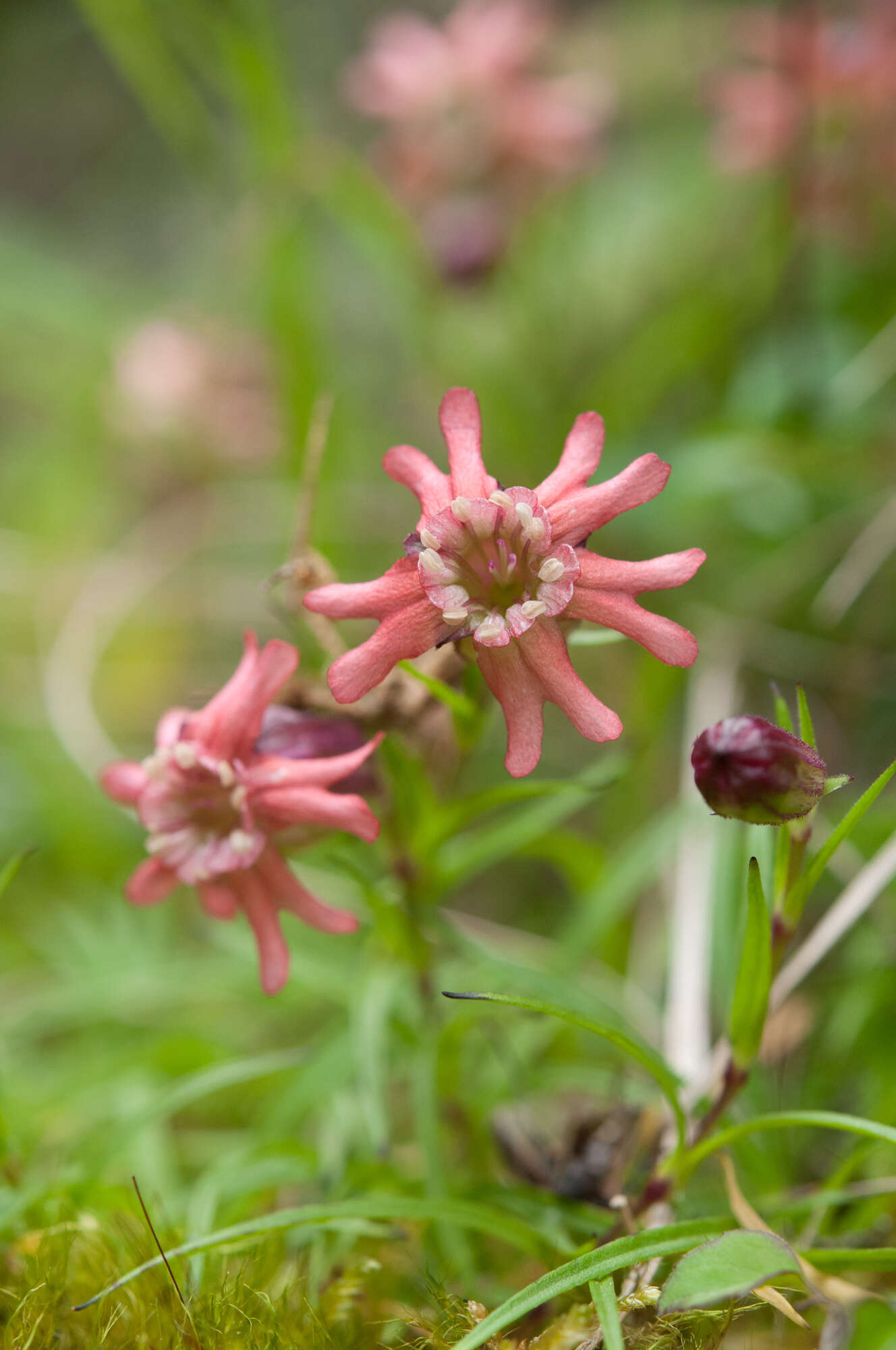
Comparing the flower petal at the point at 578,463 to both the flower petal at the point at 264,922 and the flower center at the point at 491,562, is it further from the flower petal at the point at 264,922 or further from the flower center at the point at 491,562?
the flower petal at the point at 264,922

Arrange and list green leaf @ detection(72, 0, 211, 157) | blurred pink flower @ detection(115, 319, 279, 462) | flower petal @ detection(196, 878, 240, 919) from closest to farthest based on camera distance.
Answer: flower petal @ detection(196, 878, 240, 919) → green leaf @ detection(72, 0, 211, 157) → blurred pink flower @ detection(115, 319, 279, 462)

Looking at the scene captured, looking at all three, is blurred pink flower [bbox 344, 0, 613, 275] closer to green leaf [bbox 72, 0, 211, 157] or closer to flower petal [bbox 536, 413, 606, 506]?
green leaf [bbox 72, 0, 211, 157]

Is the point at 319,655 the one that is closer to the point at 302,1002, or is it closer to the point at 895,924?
the point at 302,1002


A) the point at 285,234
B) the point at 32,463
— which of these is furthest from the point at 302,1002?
the point at 32,463

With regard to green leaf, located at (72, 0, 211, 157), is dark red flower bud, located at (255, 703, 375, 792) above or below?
below

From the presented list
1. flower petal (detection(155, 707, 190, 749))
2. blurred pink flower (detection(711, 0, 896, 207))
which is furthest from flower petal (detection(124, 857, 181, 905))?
blurred pink flower (detection(711, 0, 896, 207))

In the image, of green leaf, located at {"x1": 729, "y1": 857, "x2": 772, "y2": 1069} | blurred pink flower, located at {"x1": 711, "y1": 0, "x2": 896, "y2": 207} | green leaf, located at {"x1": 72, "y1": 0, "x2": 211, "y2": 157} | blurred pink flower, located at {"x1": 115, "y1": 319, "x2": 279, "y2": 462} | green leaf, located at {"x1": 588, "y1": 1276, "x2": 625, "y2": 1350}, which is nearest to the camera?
green leaf, located at {"x1": 588, "y1": 1276, "x2": 625, "y2": 1350}

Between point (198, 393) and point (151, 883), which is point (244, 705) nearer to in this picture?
point (151, 883)
